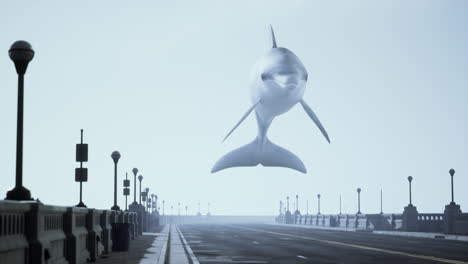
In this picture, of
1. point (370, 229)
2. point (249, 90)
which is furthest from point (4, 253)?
point (249, 90)

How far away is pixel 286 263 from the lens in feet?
76.9

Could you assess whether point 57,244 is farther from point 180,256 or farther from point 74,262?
point 180,256

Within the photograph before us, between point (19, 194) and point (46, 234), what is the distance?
101cm

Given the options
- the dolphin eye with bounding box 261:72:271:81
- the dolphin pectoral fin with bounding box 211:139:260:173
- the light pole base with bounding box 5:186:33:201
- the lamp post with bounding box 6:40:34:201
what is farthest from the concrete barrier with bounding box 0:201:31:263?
the dolphin pectoral fin with bounding box 211:139:260:173

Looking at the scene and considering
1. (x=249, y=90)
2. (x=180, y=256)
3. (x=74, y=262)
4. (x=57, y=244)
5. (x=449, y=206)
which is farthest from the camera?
(x=249, y=90)

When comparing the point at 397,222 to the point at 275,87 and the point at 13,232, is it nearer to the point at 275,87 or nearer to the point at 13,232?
the point at 275,87

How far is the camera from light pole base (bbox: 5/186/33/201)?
14836 millimetres

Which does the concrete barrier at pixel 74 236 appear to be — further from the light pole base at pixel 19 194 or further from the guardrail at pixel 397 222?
the guardrail at pixel 397 222

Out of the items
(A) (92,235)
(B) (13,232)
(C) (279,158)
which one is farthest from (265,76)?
(B) (13,232)

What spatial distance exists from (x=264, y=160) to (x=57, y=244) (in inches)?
4277

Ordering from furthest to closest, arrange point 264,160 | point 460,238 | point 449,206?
1. point 264,160
2. point 449,206
3. point 460,238

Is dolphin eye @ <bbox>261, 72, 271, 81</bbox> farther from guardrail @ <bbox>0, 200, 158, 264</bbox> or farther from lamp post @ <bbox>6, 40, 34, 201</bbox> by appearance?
lamp post @ <bbox>6, 40, 34, 201</bbox>

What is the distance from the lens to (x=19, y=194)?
585 inches

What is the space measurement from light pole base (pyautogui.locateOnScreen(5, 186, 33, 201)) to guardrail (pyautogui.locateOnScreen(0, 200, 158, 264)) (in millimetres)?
435
